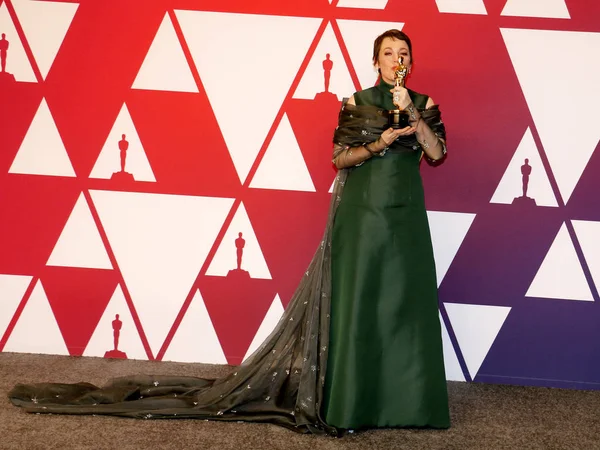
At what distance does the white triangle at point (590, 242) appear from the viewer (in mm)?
Result: 3711

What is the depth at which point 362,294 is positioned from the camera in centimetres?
301

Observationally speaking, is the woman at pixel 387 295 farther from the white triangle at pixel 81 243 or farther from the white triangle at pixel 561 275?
the white triangle at pixel 81 243

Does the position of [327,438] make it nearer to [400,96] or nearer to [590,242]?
[400,96]

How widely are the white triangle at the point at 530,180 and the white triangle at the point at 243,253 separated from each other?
4.11 ft

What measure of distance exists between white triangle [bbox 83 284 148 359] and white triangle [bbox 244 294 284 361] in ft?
1.97

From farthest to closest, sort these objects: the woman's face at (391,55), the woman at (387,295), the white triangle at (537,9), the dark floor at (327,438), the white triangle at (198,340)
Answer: the white triangle at (198,340), the white triangle at (537,9), the woman's face at (391,55), the woman at (387,295), the dark floor at (327,438)

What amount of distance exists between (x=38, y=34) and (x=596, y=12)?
2870 millimetres

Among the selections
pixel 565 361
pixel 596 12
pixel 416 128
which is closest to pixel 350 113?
pixel 416 128

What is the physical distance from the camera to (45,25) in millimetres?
3775

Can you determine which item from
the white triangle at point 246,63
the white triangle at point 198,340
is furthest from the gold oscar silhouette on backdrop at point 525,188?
the white triangle at point 198,340

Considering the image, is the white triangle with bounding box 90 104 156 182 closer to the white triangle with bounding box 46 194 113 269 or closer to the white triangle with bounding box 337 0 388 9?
the white triangle with bounding box 46 194 113 269

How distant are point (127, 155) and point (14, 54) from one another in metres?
0.80

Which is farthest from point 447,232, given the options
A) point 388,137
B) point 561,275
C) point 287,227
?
point 388,137

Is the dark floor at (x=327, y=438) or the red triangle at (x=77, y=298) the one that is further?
the red triangle at (x=77, y=298)
